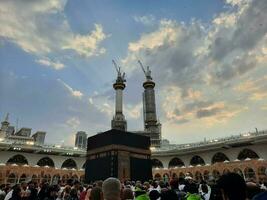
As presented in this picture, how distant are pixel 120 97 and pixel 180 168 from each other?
31.3 metres

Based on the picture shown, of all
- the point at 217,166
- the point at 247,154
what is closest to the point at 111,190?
the point at 247,154

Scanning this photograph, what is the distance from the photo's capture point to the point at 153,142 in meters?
61.4

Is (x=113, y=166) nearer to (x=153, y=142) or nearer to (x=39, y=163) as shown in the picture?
(x=39, y=163)

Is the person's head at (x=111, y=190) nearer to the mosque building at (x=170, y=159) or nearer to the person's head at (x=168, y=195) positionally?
the person's head at (x=168, y=195)

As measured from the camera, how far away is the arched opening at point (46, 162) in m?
43.8

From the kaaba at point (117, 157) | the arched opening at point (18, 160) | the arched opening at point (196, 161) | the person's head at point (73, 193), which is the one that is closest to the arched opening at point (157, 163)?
the arched opening at point (196, 161)

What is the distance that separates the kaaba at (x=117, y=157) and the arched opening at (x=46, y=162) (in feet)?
68.7

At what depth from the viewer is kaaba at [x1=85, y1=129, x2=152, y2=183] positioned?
25.0m

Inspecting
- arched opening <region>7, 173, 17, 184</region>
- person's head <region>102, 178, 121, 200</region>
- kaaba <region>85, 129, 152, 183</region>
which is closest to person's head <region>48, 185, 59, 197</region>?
person's head <region>102, 178, 121, 200</region>

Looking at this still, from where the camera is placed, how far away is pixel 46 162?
44531 mm

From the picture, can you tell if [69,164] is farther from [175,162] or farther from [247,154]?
[247,154]

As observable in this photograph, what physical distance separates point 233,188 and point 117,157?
76.9ft

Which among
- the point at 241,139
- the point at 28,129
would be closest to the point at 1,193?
the point at 241,139

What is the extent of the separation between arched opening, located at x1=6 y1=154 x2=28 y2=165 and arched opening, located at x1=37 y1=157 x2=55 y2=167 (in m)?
2.45
